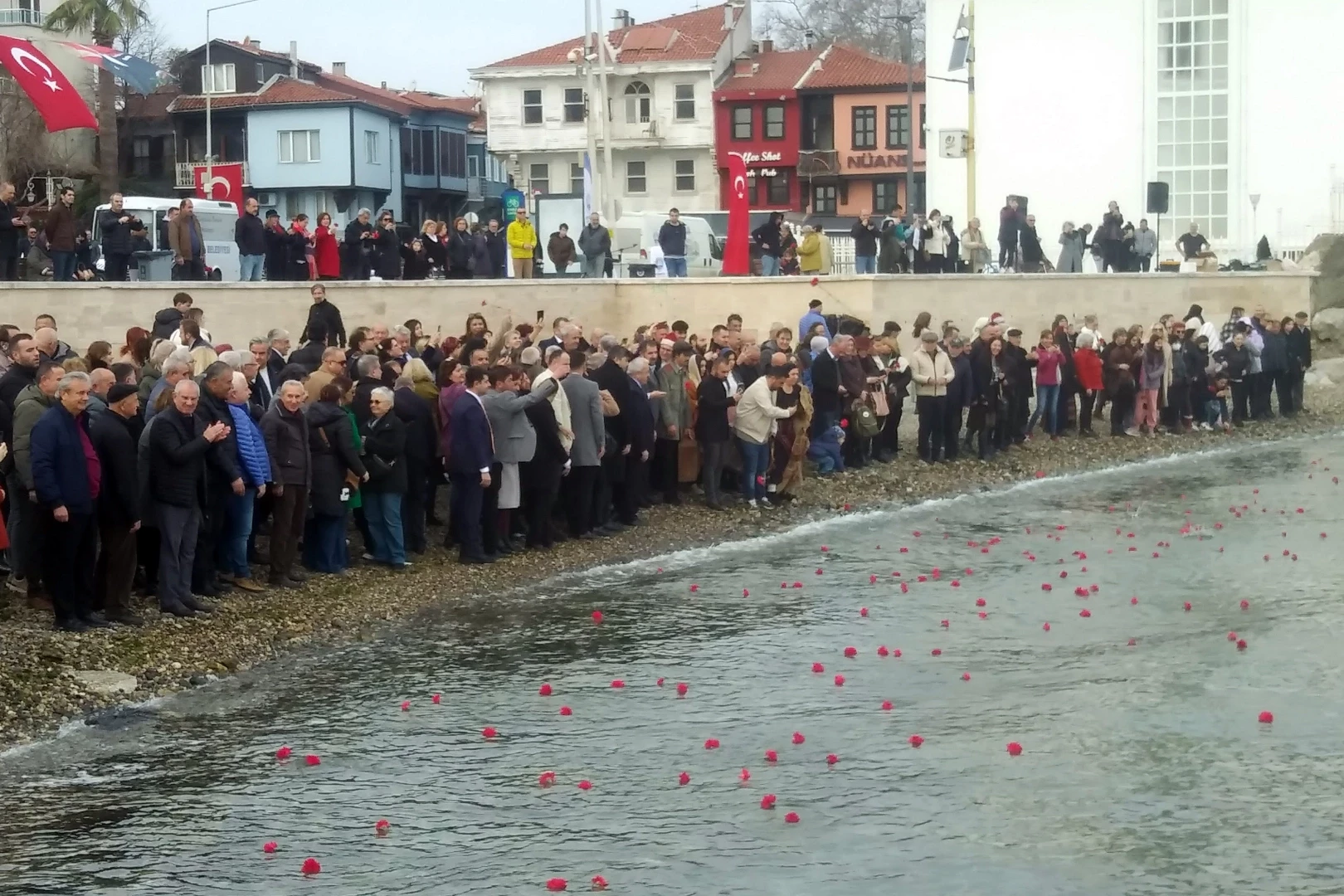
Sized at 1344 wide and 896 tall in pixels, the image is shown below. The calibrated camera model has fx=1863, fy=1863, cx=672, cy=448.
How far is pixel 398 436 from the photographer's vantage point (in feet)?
54.0

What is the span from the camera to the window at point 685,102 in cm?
7569

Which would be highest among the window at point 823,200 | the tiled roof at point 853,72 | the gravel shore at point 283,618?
the tiled roof at point 853,72

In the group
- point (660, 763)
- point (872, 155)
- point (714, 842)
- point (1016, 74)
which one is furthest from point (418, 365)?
point (872, 155)

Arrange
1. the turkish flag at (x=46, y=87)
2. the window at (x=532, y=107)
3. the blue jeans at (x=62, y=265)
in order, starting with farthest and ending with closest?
the window at (x=532, y=107) → the blue jeans at (x=62, y=265) → the turkish flag at (x=46, y=87)

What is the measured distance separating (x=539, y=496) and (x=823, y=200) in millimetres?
59370

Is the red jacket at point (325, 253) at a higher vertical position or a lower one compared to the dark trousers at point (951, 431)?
higher

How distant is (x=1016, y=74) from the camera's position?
48906 millimetres

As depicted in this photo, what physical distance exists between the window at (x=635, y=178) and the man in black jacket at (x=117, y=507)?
208ft

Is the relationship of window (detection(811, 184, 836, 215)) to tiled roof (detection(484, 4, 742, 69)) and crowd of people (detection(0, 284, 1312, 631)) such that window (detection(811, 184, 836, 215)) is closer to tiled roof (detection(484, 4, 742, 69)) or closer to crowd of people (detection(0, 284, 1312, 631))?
tiled roof (detection(484, 4, 742, 69))

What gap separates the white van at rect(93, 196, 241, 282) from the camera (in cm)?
3850

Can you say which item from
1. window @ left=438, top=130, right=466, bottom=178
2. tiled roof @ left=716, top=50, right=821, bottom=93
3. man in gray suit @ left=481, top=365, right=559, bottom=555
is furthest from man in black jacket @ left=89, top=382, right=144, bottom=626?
window @ left=438, top=130, right=466, bottom=178

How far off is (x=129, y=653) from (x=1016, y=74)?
39554mm

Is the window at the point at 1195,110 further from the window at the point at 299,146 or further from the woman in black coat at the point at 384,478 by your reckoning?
the window at the point at 299,146

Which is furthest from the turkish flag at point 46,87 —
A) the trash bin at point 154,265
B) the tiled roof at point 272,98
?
the tiled roof at point 272,98
